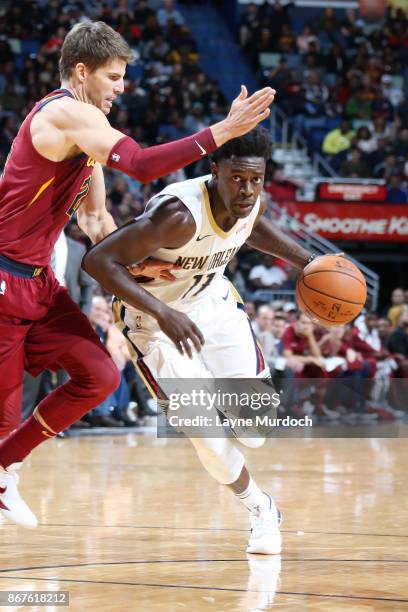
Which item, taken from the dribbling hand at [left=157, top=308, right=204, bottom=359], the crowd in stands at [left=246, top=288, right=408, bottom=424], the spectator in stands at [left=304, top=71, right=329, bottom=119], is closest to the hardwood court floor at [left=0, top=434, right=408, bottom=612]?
the dribbling hand at [left=157, top=308, right=204, bottom=359]

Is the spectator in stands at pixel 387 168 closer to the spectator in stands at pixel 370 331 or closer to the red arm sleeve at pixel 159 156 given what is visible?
the spectator in stands at pixel 370 331

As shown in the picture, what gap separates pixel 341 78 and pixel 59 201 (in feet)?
47.8

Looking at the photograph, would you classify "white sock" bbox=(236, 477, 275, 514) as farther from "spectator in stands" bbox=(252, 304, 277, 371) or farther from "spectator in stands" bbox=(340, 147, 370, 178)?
"spectator in stands" bbox=(340, 147, 370, 178)

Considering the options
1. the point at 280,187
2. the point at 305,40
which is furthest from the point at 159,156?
the point at 305,40

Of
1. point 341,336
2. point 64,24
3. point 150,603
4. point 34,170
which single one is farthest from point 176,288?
point 64,24

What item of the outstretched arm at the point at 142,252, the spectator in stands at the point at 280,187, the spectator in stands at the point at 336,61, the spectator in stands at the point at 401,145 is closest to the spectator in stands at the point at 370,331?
the spectator in stands at the point at 280,187

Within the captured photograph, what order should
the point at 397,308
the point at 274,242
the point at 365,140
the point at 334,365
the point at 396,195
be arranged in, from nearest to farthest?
1. the point at 274,242
2. the point at 334,365
3. the point at 397,308
4. the point at 396,195
5. the point at 365,140

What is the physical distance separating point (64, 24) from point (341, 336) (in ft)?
25.2

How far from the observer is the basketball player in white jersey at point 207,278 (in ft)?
13.8

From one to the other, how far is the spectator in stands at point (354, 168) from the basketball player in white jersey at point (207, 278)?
1082 centimetres

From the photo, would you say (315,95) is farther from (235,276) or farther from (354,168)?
(235,276)

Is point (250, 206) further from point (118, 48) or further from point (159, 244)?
point (118, 48)

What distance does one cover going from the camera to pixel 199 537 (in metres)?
4.76

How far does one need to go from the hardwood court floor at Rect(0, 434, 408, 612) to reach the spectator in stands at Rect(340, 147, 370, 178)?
8.13 m
